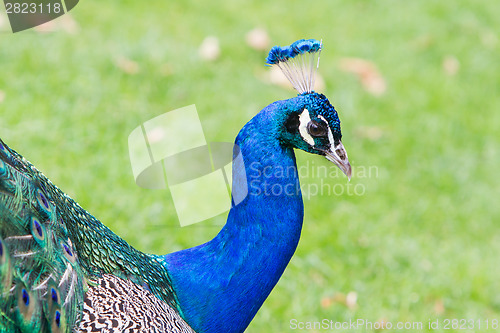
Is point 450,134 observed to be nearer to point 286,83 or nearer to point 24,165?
point 286,83

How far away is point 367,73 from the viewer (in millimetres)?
3951

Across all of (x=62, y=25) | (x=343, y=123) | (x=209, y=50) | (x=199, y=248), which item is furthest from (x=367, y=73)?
(x=199, y=248)

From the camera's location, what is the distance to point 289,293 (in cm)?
261

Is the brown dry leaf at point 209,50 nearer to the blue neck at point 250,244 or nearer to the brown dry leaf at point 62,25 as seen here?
the brown dry leaf at point 62,25

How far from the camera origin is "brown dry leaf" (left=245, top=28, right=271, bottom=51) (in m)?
3.87

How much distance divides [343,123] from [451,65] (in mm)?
1185

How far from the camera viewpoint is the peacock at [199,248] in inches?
52.9

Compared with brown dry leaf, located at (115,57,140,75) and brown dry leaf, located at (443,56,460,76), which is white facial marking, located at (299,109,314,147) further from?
brown dry leaf, located at (443,56,460,76)

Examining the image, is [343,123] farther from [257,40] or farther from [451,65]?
[451,65]

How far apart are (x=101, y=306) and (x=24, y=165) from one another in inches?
15.2

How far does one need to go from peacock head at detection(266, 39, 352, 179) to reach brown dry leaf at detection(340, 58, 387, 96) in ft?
7.29

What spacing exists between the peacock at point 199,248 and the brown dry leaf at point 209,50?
2.05 meters

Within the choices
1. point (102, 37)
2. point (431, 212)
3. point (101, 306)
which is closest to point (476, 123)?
point (431, 212)

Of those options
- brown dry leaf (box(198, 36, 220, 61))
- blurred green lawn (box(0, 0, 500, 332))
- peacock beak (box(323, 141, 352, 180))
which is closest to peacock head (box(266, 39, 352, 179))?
peacock beak (box(323, 141, 352, 180))
